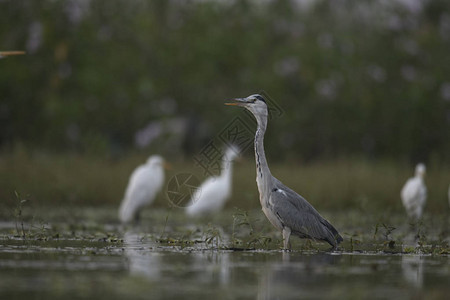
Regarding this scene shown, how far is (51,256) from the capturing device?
698cm

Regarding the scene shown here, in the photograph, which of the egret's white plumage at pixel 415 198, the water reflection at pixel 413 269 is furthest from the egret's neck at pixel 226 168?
the water reflection at pixel 413 269

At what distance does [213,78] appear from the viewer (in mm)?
29172

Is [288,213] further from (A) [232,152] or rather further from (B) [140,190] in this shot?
(A) [232,152]

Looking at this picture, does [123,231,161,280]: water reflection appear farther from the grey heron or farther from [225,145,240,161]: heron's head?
[225,145,240,161]: heron's head

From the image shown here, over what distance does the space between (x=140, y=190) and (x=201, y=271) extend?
9.31 m

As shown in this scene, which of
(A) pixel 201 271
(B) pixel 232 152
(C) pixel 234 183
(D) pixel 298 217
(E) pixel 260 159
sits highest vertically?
(B) pixel 232 152

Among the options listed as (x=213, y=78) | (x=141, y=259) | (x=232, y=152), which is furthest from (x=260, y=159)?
(x=213, y=78)

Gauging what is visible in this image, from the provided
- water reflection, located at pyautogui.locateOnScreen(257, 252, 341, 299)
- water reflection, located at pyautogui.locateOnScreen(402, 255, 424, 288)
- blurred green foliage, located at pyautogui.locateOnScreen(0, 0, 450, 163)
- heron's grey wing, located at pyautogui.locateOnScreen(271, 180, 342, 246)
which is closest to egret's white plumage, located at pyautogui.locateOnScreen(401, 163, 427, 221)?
heron's grey wing, located at pyautogui.locateOnScreen(271, 180, 342, 246)

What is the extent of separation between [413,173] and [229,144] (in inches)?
202

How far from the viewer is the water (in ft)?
16.5

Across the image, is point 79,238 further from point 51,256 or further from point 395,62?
point 395,62

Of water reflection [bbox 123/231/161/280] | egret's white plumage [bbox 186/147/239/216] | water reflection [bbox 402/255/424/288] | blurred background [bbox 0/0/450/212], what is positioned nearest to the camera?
water reflection [bbox 402/255/424/288]

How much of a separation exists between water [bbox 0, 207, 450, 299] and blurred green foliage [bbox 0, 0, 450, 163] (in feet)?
62.0

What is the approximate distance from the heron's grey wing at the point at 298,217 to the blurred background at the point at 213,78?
17.5 meters
